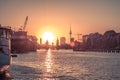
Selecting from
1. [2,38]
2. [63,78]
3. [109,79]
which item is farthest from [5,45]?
[109,79]

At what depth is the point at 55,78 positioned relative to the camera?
1841 inches

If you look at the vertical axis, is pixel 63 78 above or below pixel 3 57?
below

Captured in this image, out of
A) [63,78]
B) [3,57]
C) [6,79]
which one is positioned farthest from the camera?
[63,78]

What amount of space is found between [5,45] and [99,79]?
13.8 m

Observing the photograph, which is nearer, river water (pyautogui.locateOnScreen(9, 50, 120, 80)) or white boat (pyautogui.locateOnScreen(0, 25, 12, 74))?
white boat (pyautogui.locateOnScreen(0, 25, 12, 74))

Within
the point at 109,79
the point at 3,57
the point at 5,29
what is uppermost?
the point at 5,29

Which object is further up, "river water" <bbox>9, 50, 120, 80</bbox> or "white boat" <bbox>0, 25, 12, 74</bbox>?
"white boat" <bbox>0, 25, 12, 74</bbox>

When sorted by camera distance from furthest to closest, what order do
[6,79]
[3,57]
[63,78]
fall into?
[63,78], [3,57], [6,79]

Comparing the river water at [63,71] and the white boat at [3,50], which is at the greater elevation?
the white boat at [3,50]

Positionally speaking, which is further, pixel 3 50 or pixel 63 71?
pixel 63 71

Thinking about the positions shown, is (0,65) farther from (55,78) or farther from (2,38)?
(55,78)

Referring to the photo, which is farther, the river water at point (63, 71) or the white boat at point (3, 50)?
the river water at point (63, 71)

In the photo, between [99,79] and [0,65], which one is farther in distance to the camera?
[99,79]

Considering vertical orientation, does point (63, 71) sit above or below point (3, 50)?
below
